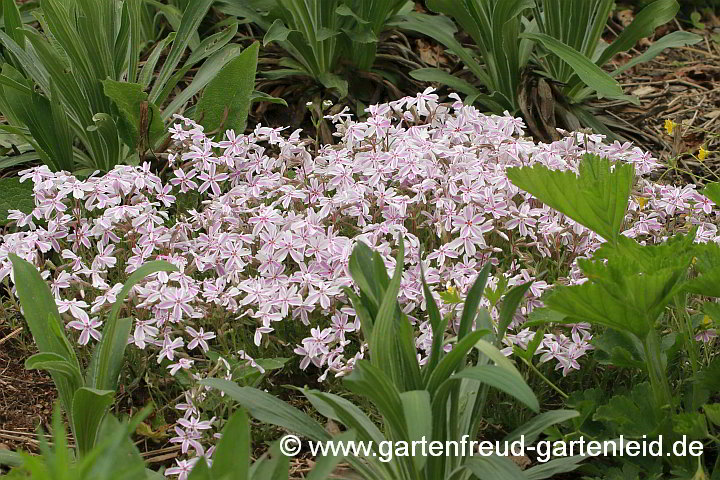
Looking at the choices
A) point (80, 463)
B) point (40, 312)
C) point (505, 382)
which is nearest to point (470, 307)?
point (505, 382)

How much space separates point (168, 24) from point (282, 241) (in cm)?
230

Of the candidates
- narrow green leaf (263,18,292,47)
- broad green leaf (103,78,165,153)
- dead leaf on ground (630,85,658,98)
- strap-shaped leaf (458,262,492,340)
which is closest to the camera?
strap-shaped leaf (458,262,492,340)

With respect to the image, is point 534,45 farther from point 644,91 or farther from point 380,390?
point 380,390

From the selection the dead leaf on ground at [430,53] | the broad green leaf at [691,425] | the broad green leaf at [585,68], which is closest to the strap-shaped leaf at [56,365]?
the broad green leaf at [691,425]

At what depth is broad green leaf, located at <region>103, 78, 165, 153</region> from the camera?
3.03 meters

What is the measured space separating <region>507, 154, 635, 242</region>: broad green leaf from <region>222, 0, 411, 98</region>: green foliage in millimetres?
1811

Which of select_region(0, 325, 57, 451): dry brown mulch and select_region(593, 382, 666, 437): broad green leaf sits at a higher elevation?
select_region(593, 382, 666, 437): broad green leaf

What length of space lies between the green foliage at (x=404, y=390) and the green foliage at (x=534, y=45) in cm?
187

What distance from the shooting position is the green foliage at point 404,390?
1.73 m

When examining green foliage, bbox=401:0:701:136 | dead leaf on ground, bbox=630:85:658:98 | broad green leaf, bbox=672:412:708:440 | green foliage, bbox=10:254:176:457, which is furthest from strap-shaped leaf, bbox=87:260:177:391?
dead leaf on ground, bbox=630:85:658:98

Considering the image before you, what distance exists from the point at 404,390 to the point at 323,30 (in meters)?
2.09

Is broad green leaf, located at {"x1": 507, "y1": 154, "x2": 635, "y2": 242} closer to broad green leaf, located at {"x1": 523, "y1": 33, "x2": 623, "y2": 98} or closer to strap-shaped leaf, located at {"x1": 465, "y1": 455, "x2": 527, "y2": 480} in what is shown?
strap-shaped leaf, located at {"x1": 465, "y1": 455, "x2": 527, "y2": 480}

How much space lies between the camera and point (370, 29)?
147 inches

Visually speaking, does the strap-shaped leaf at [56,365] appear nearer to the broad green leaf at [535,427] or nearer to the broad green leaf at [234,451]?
the broad green leaf at [234,451]
